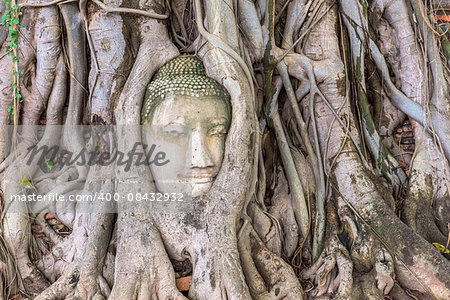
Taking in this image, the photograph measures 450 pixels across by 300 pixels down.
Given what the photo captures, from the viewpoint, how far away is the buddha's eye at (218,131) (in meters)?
2.24

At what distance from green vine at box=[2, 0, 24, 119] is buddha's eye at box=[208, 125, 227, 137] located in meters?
1.38

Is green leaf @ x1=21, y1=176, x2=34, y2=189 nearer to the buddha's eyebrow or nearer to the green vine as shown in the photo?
the green vine

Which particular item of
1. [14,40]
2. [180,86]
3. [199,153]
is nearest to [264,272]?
[199,153]

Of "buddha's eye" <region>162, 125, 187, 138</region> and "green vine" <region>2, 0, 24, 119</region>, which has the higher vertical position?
"green vine" <region>2, 0, 24, 119</region>

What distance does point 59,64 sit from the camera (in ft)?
9.29

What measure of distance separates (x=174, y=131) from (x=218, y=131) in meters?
0.25

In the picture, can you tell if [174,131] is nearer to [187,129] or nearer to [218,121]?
[187,129]

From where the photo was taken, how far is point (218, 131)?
7.39 ft

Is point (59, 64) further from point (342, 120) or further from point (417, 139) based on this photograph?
point (417, 139)

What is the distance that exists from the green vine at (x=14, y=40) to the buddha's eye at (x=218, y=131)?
138cm

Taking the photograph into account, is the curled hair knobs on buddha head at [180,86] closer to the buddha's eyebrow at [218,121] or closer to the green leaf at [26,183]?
the buddha's eyebrow at [218,121]

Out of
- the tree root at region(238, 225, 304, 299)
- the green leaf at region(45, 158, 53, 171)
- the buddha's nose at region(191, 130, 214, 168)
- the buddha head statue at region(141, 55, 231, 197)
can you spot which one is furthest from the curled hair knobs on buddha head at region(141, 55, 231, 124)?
the green leaf at region(45, 158, 53, 171)

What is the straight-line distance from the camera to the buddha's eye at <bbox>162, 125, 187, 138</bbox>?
7.23 feet

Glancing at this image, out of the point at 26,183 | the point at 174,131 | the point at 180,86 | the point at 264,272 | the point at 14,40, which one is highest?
the point at 14,40
